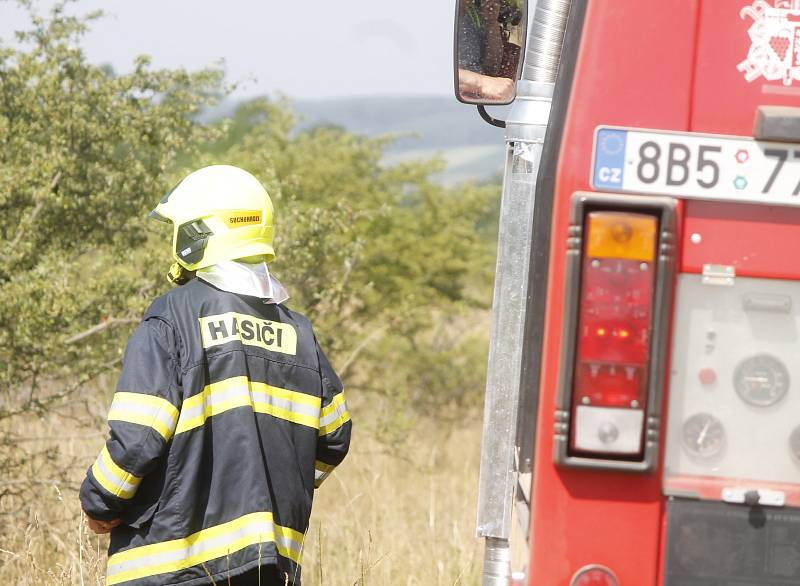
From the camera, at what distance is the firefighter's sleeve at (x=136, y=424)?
9.91ft

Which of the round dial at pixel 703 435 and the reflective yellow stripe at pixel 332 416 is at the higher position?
the round dial at pixel 703 435

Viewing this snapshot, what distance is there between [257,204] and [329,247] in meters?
3.29

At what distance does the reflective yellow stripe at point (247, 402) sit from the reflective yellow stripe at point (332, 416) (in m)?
0.06

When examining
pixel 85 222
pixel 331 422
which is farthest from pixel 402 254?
pixel 331 422

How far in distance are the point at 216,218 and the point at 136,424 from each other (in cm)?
65

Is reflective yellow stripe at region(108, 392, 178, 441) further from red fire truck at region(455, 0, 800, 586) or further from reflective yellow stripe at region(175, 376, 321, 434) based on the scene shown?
red fire truck at region(455, 0, 800, 586)

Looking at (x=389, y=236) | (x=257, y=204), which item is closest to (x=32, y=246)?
(x=257, y=204)

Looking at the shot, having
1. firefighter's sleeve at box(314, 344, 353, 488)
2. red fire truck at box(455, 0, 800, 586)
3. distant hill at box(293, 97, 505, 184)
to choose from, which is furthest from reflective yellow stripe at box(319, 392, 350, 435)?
distant hill at box(293, 97, 505, 184)

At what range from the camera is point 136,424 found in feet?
9.95

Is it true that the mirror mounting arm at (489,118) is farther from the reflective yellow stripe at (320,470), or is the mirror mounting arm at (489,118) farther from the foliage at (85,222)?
the foliage at (85,222)

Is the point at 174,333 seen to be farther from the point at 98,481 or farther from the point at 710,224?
the point at 710,224

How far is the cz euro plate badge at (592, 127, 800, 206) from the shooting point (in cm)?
245

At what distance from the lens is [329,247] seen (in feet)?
21.9

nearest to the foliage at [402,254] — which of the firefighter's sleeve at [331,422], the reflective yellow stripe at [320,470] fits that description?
the reflective yellow stripe at [320,470]
